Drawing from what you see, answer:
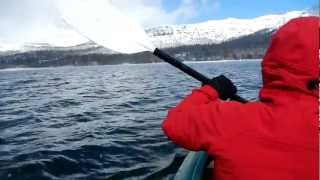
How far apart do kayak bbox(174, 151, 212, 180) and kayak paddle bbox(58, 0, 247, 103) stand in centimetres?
109

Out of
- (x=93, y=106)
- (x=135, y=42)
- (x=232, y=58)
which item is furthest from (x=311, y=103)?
(x=232, y=58)

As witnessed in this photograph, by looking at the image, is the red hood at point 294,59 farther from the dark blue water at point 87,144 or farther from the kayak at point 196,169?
the dark blue water at point 87,144

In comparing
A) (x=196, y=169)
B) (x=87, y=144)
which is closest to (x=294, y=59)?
(x=196, y=169)

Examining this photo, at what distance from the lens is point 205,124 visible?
236cm

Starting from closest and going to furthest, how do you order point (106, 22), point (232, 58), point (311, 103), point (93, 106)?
1. point (311, 103)
2. point (106, 22)
3. point (93, 106)
4. point (232, 58)

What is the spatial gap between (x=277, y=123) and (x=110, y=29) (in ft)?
7.43

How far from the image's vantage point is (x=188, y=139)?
7.93 feet

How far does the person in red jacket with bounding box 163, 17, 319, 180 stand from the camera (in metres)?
2.23

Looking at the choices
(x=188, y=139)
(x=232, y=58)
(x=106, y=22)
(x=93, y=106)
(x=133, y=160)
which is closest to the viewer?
(x=188, y=139)

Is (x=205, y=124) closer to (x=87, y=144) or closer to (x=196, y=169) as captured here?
(x=196, y=169)

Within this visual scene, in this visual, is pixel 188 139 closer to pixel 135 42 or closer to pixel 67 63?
pixel 135 42

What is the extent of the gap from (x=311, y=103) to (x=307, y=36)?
1.09 feet

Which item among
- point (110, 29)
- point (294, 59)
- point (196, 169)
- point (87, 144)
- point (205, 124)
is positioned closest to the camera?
point (294, 59)

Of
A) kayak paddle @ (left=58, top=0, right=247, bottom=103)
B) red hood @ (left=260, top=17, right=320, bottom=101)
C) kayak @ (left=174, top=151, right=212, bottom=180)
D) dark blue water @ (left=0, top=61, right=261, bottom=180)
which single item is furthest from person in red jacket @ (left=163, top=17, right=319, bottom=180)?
dark blue water @ (left=0, top=61, right=261, bottom=180)
